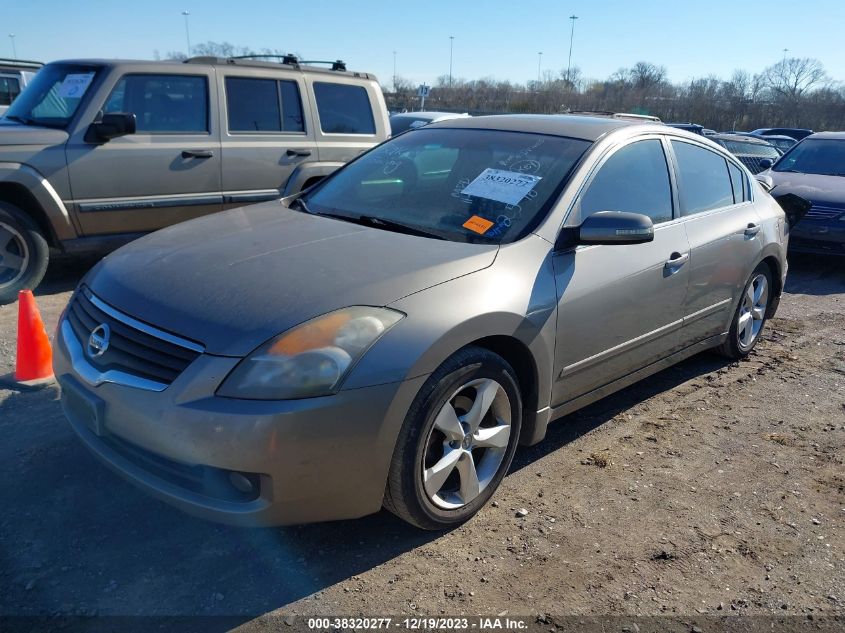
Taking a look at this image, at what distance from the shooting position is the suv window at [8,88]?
1223cm

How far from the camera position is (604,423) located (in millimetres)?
4070

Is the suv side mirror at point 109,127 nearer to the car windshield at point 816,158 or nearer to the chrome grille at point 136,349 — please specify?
the chrome grille at point 136,349

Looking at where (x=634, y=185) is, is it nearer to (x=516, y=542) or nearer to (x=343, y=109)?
(x=516, y=542)

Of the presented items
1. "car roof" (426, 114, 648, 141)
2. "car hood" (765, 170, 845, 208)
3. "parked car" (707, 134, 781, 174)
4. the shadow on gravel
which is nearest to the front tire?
"car roof" (426, 114, 648, 141)

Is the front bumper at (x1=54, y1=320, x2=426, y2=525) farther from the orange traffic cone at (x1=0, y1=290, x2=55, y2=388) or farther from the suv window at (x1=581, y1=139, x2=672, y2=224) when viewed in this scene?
the orange traffic cone at (x1=0, y1=290, x2=55, y2=388)

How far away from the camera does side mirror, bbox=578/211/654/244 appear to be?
3180mm

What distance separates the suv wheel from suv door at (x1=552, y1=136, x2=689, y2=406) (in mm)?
4650

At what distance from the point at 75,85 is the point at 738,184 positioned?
5501mm

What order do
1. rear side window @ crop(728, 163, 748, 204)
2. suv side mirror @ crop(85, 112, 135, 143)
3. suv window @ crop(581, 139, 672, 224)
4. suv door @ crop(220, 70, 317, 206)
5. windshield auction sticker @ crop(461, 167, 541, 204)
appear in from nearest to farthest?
windshield auction sticker @ crop(461, 167, 541, 204)
suv window @ crop(581, 139, 672, 224)
rear side window @ crop(728, 163, 748, 204)
suv side mirror @ crop(85, 112, 135, 143)
suv door @ crop(220, 70, 317, 206)

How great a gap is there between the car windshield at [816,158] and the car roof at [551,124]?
628cm

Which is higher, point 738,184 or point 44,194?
point 738,184

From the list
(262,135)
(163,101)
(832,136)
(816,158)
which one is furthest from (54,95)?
(832,136)

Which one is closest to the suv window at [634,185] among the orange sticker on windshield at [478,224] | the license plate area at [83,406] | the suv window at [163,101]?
the orange sticker on windshield at [478,224]

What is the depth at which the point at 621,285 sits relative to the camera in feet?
11.5
